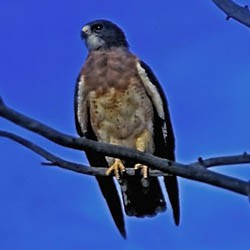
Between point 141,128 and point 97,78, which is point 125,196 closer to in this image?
point 141,128

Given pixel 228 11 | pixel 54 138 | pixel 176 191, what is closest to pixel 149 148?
pixel 176 191

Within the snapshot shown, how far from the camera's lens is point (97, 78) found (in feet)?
26.5

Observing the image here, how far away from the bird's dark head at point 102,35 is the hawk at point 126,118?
0.51m

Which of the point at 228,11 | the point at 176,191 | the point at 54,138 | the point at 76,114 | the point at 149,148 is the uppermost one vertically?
the point at 76,114

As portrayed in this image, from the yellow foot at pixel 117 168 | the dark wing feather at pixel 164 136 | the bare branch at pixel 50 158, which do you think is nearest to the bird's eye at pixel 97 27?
the dark wing feather at pixel 164 136

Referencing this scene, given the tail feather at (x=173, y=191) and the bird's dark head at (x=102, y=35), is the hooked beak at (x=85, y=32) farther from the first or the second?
the tail feather at (x=173, y=191)

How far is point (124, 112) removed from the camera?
795 centimetres

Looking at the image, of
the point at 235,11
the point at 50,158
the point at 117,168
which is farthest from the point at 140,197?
the point at 235,11

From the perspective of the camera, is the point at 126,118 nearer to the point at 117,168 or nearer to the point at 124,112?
the point at 124,112

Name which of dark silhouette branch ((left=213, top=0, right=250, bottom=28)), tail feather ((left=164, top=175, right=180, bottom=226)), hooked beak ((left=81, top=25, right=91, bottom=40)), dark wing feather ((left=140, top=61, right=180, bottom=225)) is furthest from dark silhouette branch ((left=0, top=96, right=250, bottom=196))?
hooked beak ((left=81, top=25, right=91, bottom=40))

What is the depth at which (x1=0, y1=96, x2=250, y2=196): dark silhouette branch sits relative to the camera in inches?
121

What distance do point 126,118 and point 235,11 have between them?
4159mm

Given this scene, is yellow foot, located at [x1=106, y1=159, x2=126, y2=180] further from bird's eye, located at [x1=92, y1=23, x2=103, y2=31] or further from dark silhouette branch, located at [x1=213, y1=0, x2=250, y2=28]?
dark silhouette branch, located at [x1=213, y1=0, x2=250, y2=28]

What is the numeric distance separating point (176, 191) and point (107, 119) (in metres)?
1.22
